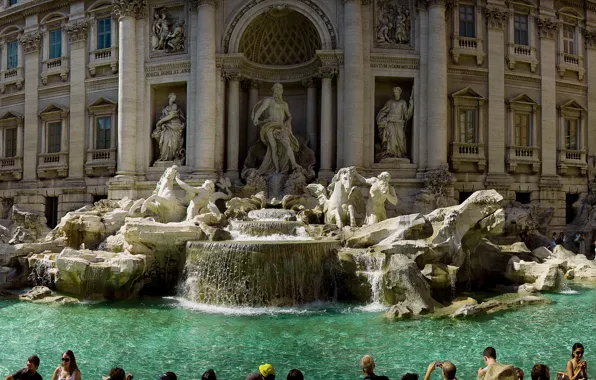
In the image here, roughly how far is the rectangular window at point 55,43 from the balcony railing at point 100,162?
5090mm

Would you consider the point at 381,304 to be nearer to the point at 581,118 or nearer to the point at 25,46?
the point at 581,118

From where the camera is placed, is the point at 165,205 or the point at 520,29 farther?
the point at 520,29

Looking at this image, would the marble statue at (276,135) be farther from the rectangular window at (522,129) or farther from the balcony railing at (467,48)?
the rectangular window at (522,129)

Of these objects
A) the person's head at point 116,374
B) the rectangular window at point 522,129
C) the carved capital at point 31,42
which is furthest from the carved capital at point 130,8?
the person's head at point 116,374

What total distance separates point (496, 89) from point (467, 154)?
2.94m

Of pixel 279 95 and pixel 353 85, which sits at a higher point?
pixel 353 85

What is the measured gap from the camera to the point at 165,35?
814 inches

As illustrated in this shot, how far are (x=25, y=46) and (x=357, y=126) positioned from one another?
16.4 meters

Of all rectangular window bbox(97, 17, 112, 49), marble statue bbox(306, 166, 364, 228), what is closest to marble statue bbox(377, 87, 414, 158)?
marble statue bbox(306, 166, 364, 228)

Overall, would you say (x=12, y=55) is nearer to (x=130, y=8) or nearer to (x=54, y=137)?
(x=54, y=137)

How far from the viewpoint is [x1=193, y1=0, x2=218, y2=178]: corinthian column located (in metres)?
19.6

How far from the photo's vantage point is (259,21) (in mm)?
20500

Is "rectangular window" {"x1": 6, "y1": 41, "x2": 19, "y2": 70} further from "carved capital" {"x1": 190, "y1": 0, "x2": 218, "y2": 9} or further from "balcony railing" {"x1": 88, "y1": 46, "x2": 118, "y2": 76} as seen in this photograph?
"carved capital" {"x1": 190, "y1": 0, "x2": 218, "y2": 9}

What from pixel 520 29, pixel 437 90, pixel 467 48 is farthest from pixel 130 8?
pixel 520 29
